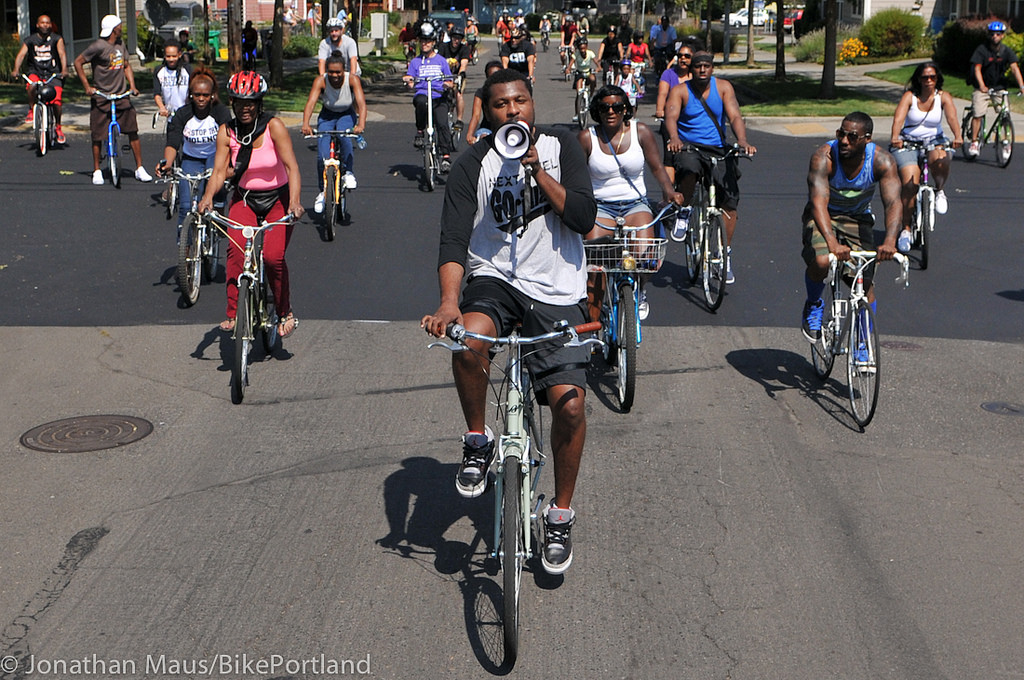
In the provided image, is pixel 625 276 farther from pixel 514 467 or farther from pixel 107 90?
pixel 107 90

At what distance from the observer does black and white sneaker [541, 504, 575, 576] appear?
5293mm

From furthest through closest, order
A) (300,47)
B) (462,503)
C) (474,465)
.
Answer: (300,47)
(462,503)
(474,465)

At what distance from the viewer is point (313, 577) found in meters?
5.59

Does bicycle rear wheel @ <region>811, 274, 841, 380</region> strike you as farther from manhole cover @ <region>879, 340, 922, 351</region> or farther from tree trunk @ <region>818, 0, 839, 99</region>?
tree trunk @ <region>818, 0, 839, 99</region>

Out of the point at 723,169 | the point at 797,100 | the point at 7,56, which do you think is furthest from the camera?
the point at 7,56

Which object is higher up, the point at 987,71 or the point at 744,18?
the point at 744,18

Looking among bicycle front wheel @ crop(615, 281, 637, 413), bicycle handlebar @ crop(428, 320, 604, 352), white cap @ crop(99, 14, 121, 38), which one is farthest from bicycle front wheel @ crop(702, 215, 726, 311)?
white cap @ crop(99, 14, 121, 38)

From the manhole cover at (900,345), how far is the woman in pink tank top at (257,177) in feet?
14.4

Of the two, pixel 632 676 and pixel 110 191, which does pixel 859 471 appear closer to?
pixel 632 676

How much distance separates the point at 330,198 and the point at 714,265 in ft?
14.3

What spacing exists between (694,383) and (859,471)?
1.83 metres

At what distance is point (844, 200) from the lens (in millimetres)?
8391

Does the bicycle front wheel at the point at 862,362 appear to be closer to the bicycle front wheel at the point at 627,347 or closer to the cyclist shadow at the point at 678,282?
the bicycle front wheel at the point at 627,347

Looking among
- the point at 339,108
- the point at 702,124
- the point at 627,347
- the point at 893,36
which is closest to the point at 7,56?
the point at 339,108
